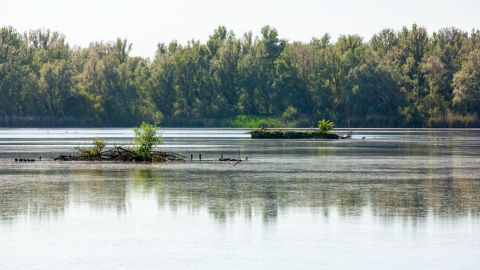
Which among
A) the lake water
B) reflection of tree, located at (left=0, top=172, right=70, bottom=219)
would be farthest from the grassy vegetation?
reflection of tree, located at (left=0, top=172, right=70, bottom=219)

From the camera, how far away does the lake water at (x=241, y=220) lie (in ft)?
29.9

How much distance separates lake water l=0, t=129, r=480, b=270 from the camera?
29.9ft

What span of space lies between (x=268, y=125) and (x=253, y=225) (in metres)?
100

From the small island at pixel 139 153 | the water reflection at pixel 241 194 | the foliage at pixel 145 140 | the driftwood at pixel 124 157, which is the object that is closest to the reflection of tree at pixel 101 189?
the water reflection at pixel 241 194

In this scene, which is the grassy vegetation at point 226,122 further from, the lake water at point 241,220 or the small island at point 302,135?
the lake water at point 241,220

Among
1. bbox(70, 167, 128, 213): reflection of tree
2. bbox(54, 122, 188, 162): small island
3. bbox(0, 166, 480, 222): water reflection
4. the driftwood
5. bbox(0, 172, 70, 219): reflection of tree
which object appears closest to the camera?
bbox(0, 172, 70, 219): reflection of tree

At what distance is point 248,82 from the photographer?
116312 millimetres

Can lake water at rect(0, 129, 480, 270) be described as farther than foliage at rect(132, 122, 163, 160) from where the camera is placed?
No

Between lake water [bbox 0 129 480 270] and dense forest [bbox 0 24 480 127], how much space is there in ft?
265

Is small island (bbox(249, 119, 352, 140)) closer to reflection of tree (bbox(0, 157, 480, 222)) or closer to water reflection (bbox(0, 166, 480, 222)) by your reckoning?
reflection of tree (bbox(0, 157, 480, 222))

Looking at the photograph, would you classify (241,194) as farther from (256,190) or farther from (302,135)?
(302,135)

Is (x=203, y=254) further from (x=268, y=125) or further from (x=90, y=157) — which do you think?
(x=268, y=125)

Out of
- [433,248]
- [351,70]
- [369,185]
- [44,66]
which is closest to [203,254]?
[433,248]

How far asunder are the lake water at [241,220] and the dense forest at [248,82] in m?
80.6
